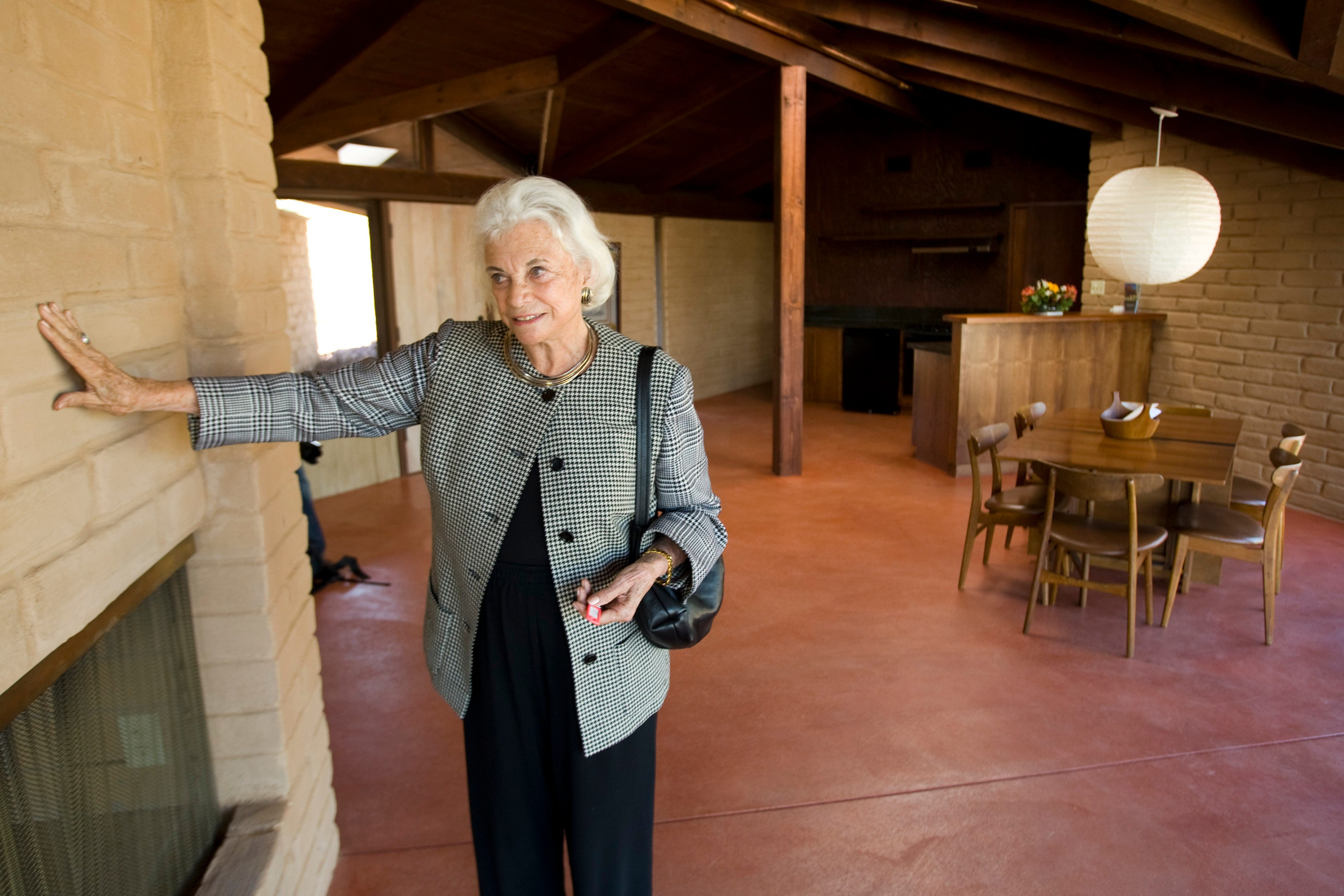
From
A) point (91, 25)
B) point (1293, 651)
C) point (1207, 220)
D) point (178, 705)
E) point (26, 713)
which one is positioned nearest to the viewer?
point (26, 713)

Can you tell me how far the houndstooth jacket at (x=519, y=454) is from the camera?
160 centimetres

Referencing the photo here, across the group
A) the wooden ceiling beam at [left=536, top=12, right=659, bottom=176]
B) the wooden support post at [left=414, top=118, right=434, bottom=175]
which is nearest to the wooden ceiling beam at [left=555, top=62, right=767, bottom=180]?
the wooden ceiling beam at [left=536, top=12, right=659, bottom=176]

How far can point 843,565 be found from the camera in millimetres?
4723

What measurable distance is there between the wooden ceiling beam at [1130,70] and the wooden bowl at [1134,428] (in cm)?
177

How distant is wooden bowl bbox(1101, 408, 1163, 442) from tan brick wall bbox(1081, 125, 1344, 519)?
216 cm

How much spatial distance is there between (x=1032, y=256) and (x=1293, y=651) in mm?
6587

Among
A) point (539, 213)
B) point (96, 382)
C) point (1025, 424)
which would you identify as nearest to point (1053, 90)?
point (1025, 424)

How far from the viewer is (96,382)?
4.37 feet

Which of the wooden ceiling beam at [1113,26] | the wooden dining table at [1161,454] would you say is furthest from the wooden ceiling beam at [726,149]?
the wooden dining table at [1161,454]

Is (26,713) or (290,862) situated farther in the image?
(290,862)

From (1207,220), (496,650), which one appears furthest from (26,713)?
(1207,220)

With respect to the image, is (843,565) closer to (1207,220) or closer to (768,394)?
(1207,220)

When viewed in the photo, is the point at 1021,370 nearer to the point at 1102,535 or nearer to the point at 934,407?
the point at 934,407

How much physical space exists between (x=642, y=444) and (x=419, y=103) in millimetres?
5014
